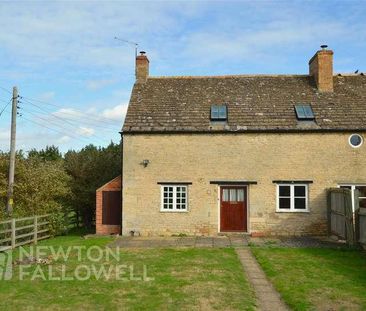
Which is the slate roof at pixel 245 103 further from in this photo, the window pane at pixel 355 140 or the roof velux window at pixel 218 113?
the window pane at pixel 355 140

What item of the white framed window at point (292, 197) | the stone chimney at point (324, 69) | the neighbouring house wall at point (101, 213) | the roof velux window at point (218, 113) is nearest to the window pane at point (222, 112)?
the roof velux window at point (218, 113)

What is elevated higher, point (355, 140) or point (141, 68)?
point (141, 68)

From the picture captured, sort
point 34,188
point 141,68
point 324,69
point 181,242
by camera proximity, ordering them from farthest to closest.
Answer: point 141,68, point 324,69, point 34,188, point 181,242

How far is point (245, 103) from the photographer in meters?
22.2

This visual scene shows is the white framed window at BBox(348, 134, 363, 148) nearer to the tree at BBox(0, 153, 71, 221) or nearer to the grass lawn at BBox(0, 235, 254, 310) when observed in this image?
the grass lawn at BBox(0, 235, 254, 310)

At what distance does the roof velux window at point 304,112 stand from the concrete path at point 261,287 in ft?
28.4

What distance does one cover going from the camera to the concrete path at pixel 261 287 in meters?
9.20

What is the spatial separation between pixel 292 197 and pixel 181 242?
5936 mm

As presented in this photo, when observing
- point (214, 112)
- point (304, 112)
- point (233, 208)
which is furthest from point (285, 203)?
point (214, 112)

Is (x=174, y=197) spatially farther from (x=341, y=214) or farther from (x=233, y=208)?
(x=341, y=214)

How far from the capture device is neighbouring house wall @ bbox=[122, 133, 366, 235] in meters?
20.2

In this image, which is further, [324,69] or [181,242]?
[324,69]

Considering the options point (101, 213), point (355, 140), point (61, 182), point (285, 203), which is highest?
point (355, 140)

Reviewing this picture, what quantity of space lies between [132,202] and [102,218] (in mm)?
1968
